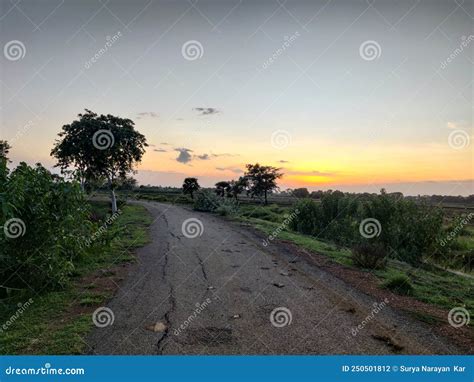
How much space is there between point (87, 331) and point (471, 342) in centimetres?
520

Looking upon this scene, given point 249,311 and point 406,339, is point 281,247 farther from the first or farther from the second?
point 406,339

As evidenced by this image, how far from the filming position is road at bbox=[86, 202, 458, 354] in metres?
4.29

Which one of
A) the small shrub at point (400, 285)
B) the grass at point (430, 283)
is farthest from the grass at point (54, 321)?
the grass at point (430, 283)

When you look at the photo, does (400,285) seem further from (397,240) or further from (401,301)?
(397,240)

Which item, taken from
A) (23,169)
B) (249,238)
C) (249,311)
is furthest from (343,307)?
(249,238)

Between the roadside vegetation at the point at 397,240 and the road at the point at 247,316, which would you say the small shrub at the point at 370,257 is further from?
the road at the point at 247,316

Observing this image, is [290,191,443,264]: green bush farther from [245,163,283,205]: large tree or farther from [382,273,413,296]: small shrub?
[245,163,283,205]: large tree

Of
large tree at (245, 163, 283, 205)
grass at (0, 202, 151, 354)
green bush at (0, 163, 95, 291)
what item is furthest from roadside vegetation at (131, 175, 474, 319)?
large tree at (245, 163, 283, 205)

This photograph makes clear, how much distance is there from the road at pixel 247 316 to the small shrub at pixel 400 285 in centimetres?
88

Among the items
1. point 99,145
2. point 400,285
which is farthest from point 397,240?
point 99,145

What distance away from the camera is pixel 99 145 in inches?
889

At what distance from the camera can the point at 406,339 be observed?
461cm

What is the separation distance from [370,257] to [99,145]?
19.2m

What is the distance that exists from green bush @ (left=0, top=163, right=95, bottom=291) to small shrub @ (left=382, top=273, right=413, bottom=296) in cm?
612
